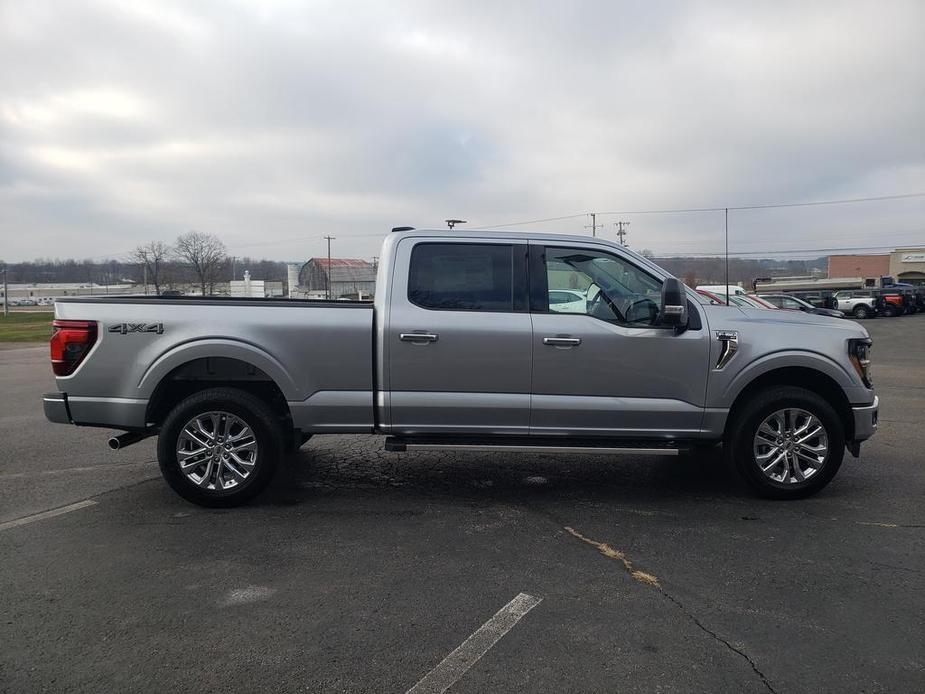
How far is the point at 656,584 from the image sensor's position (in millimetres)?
3779

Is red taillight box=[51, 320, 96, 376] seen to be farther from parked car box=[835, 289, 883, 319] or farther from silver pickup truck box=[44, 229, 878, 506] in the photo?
parked car box=[835, 289, 883, 319]

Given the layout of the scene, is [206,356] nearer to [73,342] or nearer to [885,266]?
[73,342]

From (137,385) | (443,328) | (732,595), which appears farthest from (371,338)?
(732,595)

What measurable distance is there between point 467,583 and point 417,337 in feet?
6.22

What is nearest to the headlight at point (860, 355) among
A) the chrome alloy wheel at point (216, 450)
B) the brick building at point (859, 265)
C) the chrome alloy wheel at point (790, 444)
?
the chrome alloy wheel at point (790, 444)

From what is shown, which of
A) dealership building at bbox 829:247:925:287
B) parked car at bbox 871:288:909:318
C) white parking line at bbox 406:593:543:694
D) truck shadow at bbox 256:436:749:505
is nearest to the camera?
white parking line at bbox 406:593:543:694

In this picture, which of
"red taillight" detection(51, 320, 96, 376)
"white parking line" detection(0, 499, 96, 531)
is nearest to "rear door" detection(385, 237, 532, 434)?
"red taillight" detection(51, 320, 96, 376)

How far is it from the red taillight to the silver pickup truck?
0.01 m

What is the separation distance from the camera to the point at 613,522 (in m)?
4.78

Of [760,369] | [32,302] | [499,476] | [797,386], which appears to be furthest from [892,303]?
[32,302]

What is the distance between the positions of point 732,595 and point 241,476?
3.50 meters

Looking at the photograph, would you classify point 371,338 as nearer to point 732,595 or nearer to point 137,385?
point 137,385

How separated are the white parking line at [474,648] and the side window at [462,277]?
2.29 meters

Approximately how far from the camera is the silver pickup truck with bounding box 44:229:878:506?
4.99m
